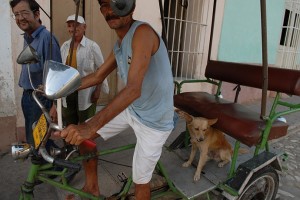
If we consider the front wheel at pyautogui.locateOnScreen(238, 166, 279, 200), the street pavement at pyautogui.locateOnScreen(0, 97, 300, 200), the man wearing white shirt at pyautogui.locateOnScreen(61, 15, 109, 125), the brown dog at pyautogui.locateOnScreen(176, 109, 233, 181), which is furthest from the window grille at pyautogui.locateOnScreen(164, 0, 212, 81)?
the front wheel at pyautogui.locateOnScreen(238, 166, 279, 200)

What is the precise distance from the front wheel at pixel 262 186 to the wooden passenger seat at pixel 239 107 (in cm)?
35

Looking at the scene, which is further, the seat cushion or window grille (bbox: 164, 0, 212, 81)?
window grille (bbox: 164, 0, 212, 81)

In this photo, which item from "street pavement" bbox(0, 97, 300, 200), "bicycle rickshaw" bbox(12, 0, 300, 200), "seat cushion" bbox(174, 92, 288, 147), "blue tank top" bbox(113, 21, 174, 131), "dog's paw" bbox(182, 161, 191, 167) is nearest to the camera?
"bicycle rickshaw" bbox(12, 0, 300, 200)

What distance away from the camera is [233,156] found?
235 cm

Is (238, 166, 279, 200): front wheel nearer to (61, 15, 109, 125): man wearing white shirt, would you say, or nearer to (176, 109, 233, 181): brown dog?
(176, 109, 233, 181): brown dog

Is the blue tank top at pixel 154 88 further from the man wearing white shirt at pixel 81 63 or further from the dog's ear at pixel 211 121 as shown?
the man wearing white shirt at pixel 81 63

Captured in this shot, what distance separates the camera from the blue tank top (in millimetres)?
1808

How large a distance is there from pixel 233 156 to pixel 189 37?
3.93m

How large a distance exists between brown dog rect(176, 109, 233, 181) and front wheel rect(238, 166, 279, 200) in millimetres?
346

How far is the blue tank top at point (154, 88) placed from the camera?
1.81m

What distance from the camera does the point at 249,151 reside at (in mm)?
3070

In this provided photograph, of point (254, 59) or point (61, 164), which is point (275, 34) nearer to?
point (254, 59)

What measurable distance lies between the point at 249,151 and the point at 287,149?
6.27 ft

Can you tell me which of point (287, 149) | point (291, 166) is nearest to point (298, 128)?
point (287, 149)
